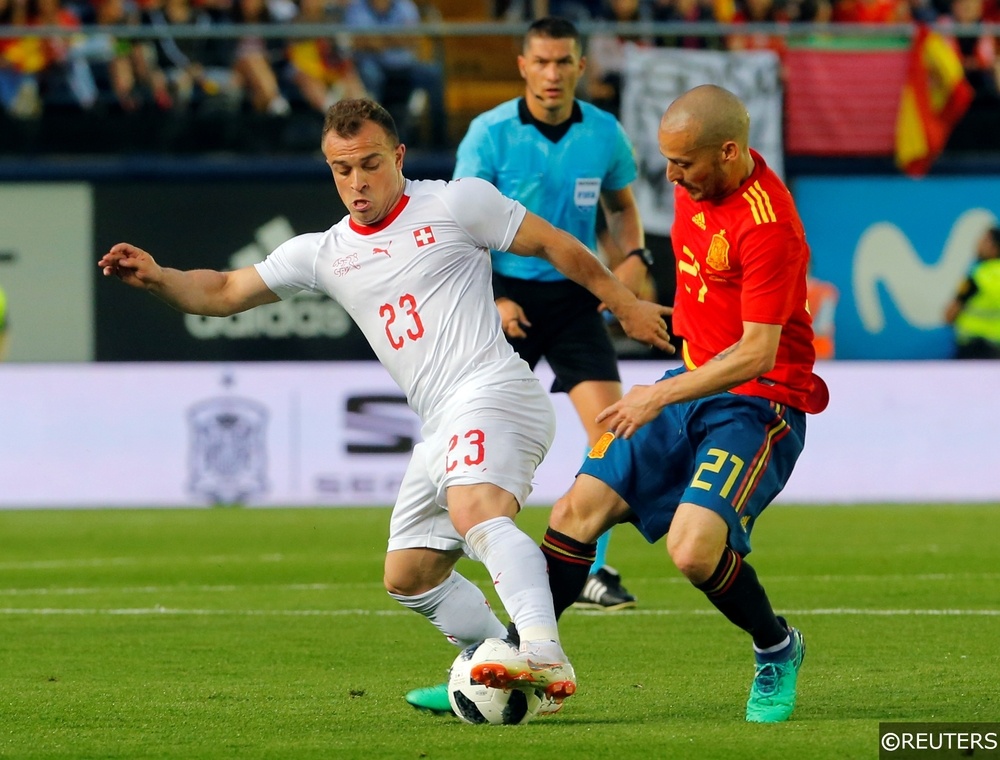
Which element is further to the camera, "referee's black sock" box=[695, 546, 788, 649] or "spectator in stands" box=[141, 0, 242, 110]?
"spectator in stands" box=[141, 0, 242, 110]

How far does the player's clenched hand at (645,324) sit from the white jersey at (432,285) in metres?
0.37

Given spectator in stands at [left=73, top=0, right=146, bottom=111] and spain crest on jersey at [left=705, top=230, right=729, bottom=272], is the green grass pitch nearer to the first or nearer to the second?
spain crest on jersey at [left=705, top=230, right=729, bottom=272]

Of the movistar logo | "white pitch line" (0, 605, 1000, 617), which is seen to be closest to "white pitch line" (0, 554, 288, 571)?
"white pitch line" (0, 605, 1000, 617)

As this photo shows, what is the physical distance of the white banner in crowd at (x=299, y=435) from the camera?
14.5 meters

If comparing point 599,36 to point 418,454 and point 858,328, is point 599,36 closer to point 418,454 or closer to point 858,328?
point 858,328

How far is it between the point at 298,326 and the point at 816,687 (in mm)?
11526

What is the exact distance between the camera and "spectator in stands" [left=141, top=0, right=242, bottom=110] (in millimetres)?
16922

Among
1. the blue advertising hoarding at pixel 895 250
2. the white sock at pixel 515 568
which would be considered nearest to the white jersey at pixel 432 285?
the white sock at pixel 515 568

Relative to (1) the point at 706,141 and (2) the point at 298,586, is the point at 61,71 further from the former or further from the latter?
(1) the point at 706,141

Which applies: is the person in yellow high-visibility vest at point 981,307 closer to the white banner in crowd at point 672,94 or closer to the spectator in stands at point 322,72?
the white banner in crowd at point 672,94

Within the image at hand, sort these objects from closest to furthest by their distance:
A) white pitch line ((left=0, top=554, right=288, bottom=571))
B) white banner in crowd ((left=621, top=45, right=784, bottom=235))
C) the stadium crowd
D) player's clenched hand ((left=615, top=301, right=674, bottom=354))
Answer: player's clenched hand ((left=615, top=301, right=674, bottom=354)) < white pitch line ((left=0, top=554, right=288, bottom=571)) < white banner in crowd ((left=621, top=45, right=784, bottom=235)) < the stadium crowd

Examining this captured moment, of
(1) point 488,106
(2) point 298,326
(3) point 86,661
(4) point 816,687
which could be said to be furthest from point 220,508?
(4) point 816,687

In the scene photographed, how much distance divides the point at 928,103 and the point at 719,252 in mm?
11977

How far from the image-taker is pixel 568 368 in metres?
8.75
